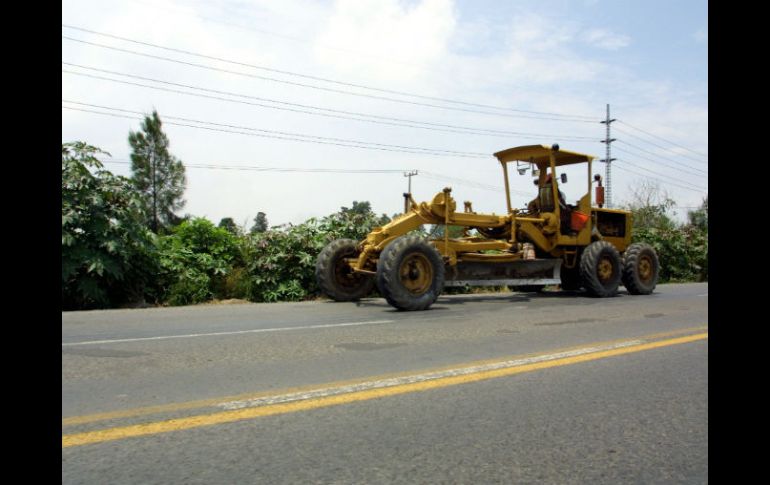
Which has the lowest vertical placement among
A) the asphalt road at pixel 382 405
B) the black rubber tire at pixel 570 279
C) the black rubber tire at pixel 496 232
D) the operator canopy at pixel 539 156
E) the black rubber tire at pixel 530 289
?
the black rubber tire at pixel 530 289

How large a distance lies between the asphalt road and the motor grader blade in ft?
13.2

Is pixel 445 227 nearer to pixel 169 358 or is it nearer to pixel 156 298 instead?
pixel 156 298

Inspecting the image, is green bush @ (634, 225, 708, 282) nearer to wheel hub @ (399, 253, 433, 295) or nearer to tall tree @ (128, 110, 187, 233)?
wheel hub @ (399, 253, 433, 295)

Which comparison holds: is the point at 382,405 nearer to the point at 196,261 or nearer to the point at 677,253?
the point at 196,261

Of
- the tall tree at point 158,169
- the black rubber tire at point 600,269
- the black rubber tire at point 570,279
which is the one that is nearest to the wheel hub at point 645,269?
the black rubber tire at point 600,269

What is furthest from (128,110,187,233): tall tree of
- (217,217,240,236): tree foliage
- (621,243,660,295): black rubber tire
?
(621,243,660,295): black rubber tire

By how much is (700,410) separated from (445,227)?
736cm

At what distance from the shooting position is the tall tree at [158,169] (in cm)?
4162

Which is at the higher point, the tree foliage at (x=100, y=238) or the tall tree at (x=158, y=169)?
the tall tree at (x=158, y=169)

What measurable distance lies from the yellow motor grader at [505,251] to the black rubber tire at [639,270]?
0.07 ft

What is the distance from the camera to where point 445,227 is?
434 inches

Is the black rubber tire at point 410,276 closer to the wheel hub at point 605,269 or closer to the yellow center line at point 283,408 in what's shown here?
the yellow center line at point 283,408

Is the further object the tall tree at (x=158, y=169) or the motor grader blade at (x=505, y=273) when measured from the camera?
the tall tree at (x=158, y=169)

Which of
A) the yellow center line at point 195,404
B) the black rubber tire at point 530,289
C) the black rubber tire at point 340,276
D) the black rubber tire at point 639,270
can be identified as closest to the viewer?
the yellow center line at point 195,404
